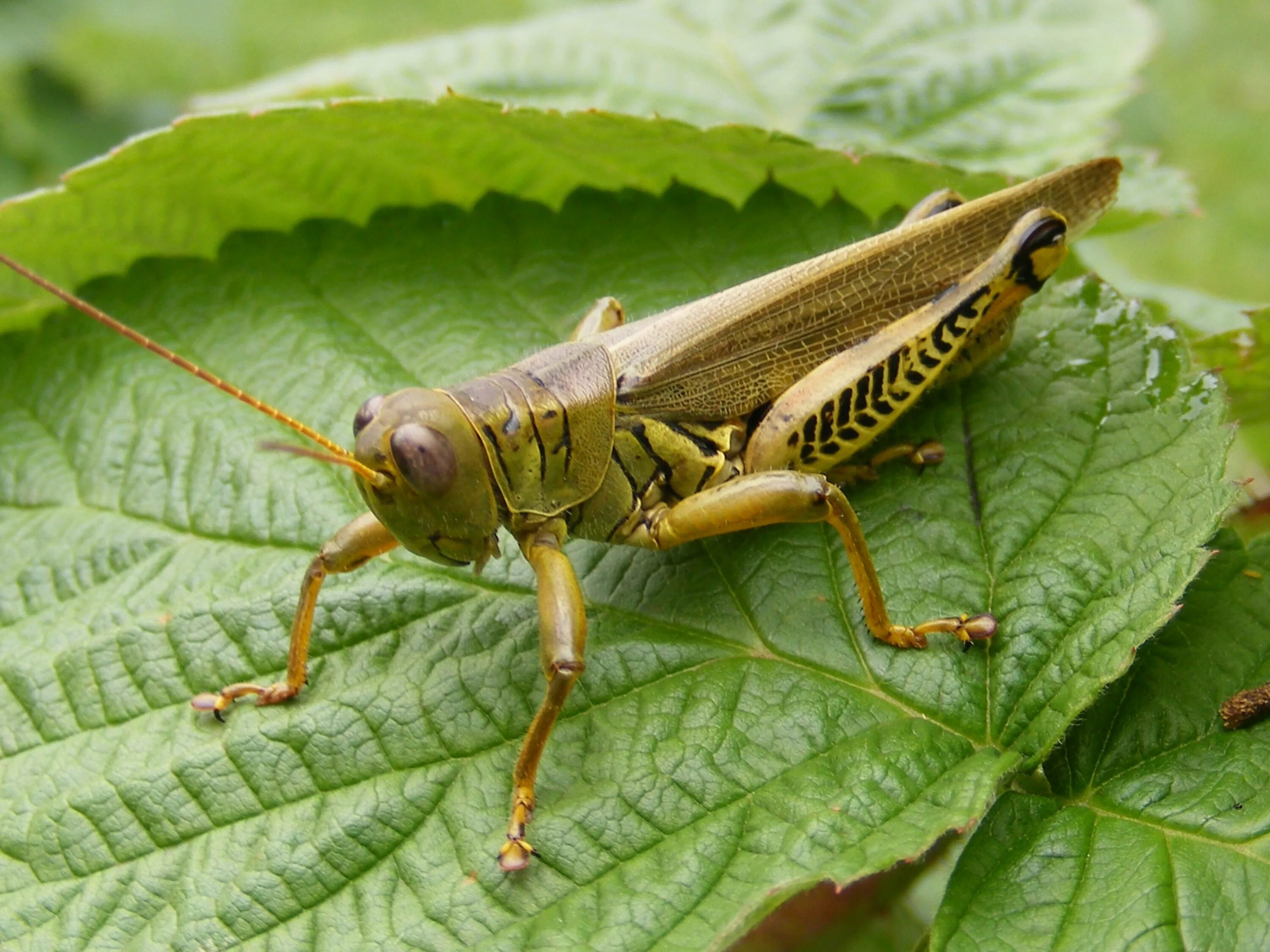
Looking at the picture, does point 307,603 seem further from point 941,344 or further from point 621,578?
point 941,344

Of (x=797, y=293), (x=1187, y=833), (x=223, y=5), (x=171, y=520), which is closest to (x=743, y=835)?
(x=1187, y=833)

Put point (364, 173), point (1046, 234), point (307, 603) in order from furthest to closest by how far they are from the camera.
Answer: point (364, 173) → point (1046, 234) → point (307, 603)

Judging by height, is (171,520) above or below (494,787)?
above

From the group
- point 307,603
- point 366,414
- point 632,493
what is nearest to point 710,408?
point 632,493

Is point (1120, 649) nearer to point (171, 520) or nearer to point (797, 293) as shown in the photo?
point (797, 293)

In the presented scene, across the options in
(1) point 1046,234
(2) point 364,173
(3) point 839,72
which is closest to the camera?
(1) point 1046,234

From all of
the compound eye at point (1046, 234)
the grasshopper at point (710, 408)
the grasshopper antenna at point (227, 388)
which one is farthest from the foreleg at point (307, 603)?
Result: the compound eye at point (1046, 234)

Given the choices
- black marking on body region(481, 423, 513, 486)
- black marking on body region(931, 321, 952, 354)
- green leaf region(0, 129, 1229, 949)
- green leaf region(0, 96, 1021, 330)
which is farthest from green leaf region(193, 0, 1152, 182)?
black marking on body region(481, 423, 513, 486)
